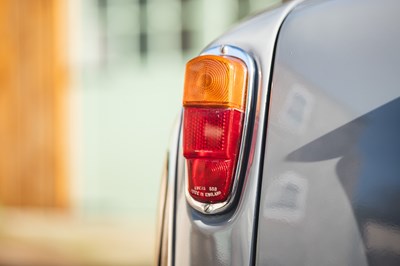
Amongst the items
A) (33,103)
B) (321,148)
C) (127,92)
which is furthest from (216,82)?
(33,103)

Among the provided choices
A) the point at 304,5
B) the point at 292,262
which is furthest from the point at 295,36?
the point at 292,262

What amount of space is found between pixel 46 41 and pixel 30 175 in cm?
132

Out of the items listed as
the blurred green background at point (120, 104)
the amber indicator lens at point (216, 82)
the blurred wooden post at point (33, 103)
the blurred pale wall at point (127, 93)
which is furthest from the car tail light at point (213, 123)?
the blurred wooden post at point (33, 103)

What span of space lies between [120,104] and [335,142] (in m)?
6.28

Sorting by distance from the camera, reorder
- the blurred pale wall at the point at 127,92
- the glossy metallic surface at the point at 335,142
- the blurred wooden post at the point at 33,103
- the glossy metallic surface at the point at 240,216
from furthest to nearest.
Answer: the blurred wooden post at the point at 33,103, the blurred pale wall at the point at 127,92, the glossy metallic surface at the point at 240,216, the glossy metallic surface at the point at 335,142

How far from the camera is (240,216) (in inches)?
72.1

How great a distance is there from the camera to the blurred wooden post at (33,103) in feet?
26.5

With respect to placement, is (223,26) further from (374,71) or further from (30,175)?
(374,71)

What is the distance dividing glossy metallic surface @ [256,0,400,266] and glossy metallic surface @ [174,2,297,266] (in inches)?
1.1

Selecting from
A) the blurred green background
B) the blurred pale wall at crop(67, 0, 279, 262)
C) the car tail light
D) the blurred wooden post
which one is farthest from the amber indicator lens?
the blurred wooden post

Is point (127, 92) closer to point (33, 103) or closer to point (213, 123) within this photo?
point (33, 103)

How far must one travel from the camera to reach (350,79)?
1.74 meters

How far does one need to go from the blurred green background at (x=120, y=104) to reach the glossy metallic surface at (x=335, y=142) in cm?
542

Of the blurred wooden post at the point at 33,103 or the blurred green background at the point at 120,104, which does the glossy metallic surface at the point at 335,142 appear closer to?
the blurred green background at the point at 120,104
